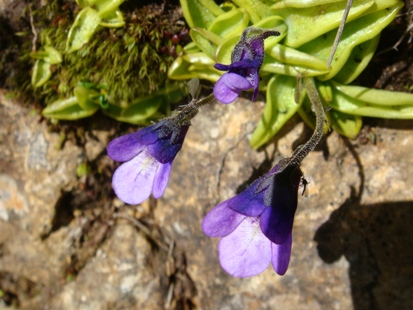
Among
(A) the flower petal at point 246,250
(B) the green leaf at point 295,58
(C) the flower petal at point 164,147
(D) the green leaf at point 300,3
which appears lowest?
(A) the flower petal at point 246,250

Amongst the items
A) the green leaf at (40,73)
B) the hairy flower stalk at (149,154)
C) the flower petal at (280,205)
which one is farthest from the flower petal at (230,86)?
the green leaf at (40,73)

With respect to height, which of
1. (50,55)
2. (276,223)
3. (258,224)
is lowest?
(258,224)

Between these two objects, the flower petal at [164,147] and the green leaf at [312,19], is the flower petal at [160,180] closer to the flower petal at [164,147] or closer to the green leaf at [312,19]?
the flower petal at [164,147]

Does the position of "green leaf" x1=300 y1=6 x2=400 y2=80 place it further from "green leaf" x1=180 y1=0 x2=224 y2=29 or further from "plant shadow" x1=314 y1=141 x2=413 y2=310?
"plant shadow" x1=314 y1=141 x2=413 y2=310

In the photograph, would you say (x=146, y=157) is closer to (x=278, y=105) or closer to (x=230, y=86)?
(x=230, y=86)

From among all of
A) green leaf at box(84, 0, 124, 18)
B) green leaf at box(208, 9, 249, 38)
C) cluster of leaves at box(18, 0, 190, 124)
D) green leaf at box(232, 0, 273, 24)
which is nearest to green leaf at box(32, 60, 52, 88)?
cluster of leaves at box(18, 0, 190, 124)

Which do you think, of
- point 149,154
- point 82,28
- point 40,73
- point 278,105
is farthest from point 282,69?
point 40,73
